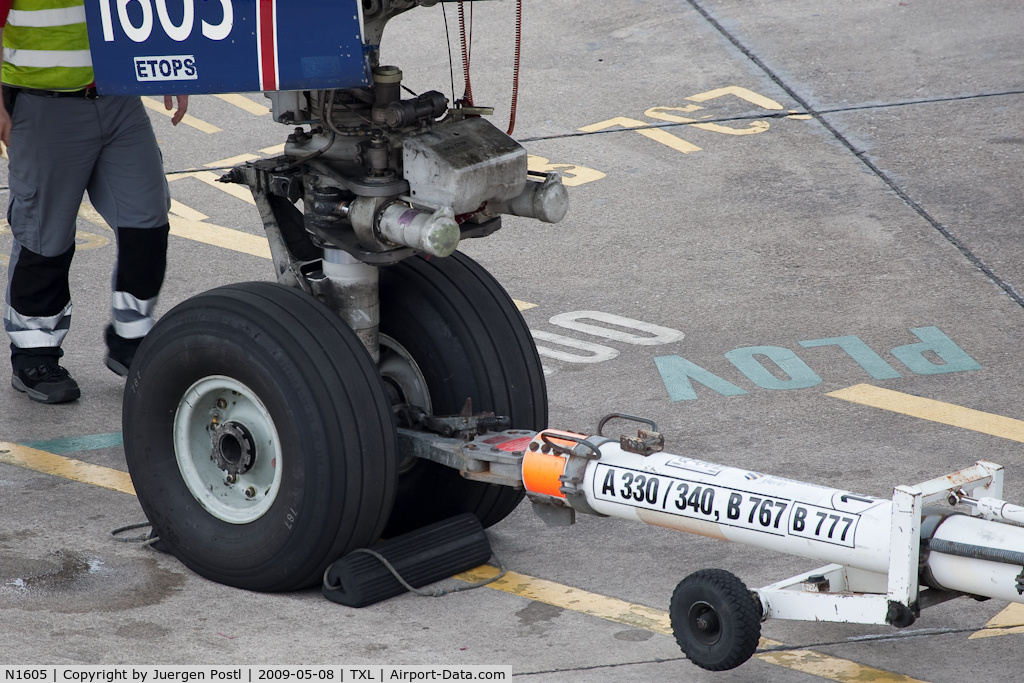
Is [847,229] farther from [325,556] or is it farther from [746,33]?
[325,556]

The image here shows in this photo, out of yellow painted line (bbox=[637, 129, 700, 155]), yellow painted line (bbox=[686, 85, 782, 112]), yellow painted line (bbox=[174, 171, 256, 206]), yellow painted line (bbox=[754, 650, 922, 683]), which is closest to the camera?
yellow painted line (bbox=[754, 650, 922, 683])

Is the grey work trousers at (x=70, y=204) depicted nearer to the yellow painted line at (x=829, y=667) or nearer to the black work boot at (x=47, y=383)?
the black work boot at (x=47, y=383)

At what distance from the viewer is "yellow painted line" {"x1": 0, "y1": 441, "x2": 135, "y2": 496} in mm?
4828

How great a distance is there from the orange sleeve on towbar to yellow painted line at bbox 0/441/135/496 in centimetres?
163

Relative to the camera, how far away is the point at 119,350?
5613mm

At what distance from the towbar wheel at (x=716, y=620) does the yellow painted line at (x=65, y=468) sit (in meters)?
2.15

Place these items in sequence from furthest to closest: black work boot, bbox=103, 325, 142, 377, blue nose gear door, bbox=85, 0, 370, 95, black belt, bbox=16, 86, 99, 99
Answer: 1. black work boot, bbox=103, 325, 142, 377
2. black belt, bbox=16, 86, 99, 99
3. blue nose gear door, bbox=85, 0, 370, 95

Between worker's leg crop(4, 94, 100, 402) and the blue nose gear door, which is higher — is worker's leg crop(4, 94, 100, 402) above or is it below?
below

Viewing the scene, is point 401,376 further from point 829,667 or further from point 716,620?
point 829,667

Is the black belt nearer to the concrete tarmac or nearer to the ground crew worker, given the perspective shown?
the ground crew worker

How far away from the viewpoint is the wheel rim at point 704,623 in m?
3.41

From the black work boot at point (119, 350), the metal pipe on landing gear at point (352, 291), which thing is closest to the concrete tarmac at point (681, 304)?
the black work boot at point (119, 350)

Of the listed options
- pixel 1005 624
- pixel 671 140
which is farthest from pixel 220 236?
pixel 1005 624

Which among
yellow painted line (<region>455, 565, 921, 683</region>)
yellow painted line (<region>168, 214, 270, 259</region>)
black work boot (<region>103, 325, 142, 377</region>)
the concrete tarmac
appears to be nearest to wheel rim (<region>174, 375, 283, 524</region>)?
the concrete tarmac
